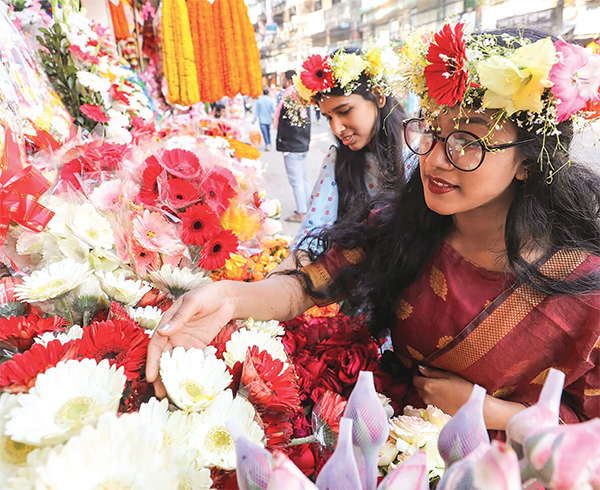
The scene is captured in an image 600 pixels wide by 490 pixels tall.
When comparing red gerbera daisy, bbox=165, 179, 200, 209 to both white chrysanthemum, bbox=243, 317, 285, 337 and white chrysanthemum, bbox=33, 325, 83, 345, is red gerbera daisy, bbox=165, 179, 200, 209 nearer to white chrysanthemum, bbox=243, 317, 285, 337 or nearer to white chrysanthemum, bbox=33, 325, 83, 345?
white chrysanthemum, bbox=243, 317, 285, 337

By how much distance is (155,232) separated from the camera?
1063 mm

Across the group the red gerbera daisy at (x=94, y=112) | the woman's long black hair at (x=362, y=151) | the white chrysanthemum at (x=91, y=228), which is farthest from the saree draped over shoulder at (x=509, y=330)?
the red gerbera daisy at (x=94, y=112)

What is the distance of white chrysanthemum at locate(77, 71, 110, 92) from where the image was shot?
194 cm

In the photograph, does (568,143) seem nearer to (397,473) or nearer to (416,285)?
(416,285)

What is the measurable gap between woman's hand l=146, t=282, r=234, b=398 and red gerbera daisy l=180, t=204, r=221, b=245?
0.26 meters

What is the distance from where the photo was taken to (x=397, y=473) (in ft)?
0.97

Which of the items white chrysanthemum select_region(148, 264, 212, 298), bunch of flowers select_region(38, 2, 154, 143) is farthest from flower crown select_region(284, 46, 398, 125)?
white chrysanthemum select_region(148, 264, 212, 298)

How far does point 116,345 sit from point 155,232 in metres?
0.56

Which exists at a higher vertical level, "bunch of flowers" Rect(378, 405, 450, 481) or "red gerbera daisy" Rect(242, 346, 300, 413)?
"red gerbera daisy" Rect(242, 346, 300, 413)

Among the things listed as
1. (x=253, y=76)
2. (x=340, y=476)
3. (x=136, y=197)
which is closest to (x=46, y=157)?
(x=136, y=197)

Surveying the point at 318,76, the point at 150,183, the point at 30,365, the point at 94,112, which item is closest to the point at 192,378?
the point at 30,365

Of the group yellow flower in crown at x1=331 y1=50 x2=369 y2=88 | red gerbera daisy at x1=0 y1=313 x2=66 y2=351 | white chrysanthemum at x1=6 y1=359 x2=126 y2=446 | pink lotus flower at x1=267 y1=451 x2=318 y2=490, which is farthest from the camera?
yellow flower in crown at x1=331 y1=50 x2=369 y2=88

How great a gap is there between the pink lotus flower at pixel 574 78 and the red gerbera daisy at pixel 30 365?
912 millimetres

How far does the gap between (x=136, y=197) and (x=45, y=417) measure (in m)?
0.80
